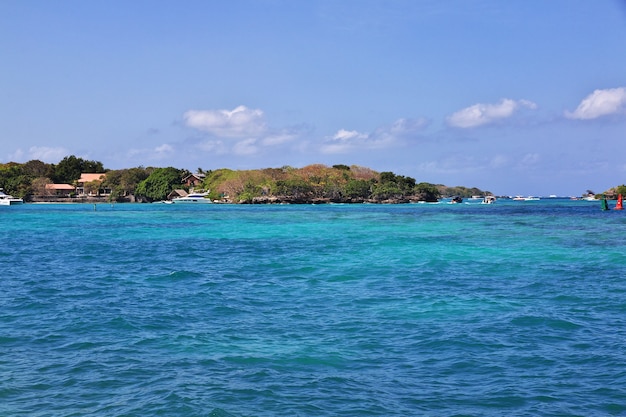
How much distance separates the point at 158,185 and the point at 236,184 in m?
18.5

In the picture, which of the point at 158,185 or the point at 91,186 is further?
the point at 91,186

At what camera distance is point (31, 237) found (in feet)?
118

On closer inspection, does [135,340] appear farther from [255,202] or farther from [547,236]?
[255,202]

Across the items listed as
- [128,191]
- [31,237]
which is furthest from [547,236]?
[128,191]

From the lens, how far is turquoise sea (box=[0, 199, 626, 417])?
771 centimetres

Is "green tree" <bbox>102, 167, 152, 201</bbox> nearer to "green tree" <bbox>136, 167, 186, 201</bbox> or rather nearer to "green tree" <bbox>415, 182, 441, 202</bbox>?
"green tree" <bbox>136, 167, 186, 201</bbox>

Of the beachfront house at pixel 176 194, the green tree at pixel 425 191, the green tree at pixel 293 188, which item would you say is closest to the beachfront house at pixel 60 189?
the beachfront house at pixel 176 194

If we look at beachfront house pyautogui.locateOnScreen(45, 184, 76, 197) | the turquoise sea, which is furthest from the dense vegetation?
the turquoise sea

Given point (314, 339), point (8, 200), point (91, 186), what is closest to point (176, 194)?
point (91, 186)

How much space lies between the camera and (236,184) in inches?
5763

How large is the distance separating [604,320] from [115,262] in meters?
17.1

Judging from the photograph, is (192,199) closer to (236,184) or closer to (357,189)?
(236,184)

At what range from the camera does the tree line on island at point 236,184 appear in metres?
143

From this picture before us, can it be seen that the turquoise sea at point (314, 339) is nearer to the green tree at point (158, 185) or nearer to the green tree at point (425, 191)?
the green tree at point (158, 185)
